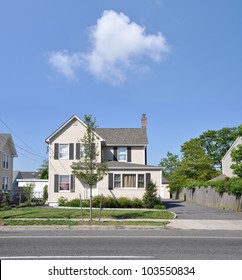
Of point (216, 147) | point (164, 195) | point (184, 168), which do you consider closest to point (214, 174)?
point (184, 168)

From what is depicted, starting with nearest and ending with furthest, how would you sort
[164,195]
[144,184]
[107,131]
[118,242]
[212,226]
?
[118,242]
[212,226]
[144,184]
[107,131]
[164,195]

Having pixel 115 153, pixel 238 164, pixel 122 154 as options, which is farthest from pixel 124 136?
pixel 238 164

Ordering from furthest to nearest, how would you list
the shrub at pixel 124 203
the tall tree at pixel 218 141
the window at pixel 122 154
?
the tall tree at pixel 218 141
the window at pixel 122 154
the shrub at pixel 124 203

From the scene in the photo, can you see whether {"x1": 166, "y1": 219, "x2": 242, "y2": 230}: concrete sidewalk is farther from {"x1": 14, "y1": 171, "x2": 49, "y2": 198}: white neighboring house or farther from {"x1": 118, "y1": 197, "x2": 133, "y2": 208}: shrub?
{"x1": 14, "y1": 171, "x2": 49, "y2": 198}: white neighboring house

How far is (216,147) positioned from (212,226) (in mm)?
58759

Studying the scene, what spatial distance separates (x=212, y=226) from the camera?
53.8 feet

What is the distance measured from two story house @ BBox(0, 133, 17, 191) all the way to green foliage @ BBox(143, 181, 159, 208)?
20356 mm

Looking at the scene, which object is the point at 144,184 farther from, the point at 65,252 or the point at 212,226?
the point at 65,252

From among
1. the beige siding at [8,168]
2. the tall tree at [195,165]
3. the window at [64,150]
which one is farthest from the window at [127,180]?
the tall tree at [195,165]

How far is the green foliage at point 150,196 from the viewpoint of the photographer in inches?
1064

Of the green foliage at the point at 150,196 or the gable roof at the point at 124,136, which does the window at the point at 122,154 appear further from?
the green foliage at the point at 150,196

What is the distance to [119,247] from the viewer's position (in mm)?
10164

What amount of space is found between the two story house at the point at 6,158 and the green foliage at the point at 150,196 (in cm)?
2036
